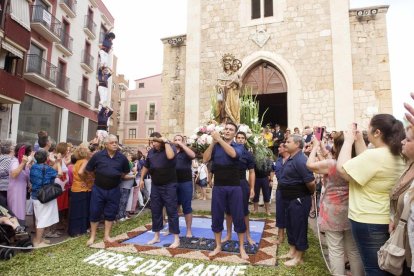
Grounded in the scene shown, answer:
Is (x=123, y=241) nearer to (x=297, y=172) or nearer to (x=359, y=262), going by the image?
(x=297, y=172)

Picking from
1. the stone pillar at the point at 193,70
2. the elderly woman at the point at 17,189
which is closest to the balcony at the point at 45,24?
the stone pillar at the point at 193,70

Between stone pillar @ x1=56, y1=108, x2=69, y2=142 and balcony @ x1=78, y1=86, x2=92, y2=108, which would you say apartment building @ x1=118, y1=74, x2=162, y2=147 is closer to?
balcony @ x1=78, y1=86, x2=92, y2=108

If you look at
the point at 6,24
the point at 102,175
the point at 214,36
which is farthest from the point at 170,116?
the point at 102,175

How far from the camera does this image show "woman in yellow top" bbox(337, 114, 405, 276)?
7.63ft

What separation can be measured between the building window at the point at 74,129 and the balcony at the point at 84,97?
0.95 m

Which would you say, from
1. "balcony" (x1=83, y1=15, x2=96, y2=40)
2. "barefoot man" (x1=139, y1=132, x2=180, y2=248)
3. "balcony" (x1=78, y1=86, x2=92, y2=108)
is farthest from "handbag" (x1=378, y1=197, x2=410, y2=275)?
"balcony" (x1=83, y1=15, x2=96, y2=40)

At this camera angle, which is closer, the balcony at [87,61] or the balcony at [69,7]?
the balcony at [69,7]

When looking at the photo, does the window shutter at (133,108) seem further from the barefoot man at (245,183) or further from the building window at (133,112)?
the barefoot man at (245,183)

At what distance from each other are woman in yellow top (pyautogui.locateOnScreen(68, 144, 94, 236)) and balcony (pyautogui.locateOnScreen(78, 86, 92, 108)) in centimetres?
1583

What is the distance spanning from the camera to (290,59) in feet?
39.8

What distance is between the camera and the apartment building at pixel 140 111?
121 ft

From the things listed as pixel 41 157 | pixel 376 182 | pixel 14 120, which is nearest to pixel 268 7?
pixel 41 157

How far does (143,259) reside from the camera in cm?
385

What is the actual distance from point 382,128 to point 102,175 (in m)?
4.00
